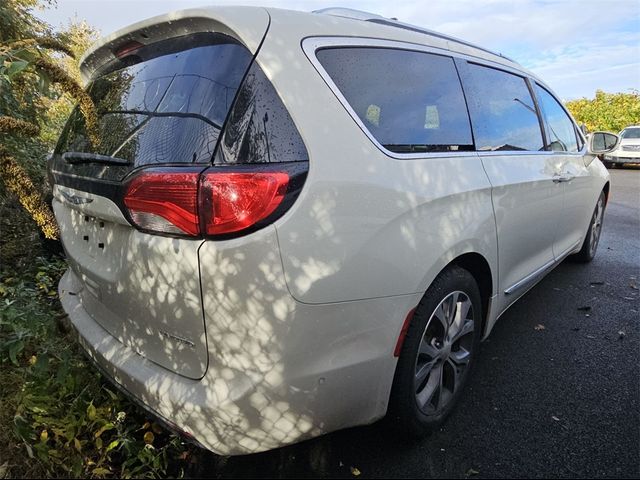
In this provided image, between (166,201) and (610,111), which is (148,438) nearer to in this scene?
(166,201)

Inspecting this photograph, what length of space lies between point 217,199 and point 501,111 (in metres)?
2.06

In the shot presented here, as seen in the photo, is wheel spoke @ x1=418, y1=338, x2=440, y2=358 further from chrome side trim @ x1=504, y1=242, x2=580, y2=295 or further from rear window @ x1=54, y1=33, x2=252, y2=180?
rear window @ x1=54, y1=33, x2=252, y2=180

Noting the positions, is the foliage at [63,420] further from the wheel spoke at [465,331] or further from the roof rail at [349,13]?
the roof rail at [349,13]

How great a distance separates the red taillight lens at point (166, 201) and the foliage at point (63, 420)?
2.95 ft

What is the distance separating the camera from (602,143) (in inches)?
173

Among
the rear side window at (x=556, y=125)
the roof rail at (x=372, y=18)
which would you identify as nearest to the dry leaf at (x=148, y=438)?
the roof rail at (x=372, y=18)

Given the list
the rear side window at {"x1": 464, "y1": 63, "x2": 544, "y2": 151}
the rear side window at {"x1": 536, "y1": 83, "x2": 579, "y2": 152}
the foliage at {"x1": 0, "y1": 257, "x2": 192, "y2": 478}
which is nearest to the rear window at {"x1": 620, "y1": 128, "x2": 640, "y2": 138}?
the rear side window at {"x1": 536, "y1": 83, "x2": 579, "y2": 152}

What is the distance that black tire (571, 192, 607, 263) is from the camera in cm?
458

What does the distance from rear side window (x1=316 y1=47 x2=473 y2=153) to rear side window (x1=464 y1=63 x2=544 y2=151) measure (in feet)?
0.45

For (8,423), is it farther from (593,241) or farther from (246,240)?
(593,241)

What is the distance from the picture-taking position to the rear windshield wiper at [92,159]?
1.65 m

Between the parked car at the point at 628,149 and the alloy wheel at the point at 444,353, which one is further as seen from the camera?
the parked car at the point at 628,149

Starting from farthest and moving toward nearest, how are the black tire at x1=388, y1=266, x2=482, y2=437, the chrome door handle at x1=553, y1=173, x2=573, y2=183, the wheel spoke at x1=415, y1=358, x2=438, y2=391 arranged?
the chrome door handle at x1=553, y1=173, x2=573, y2=183 → the wheel spoke at x1=415, y1=358, x2=438, y2=391 → the black tire at x1=388, y1=266, x2=482, y2=437

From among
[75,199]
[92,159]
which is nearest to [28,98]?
[75,199]
